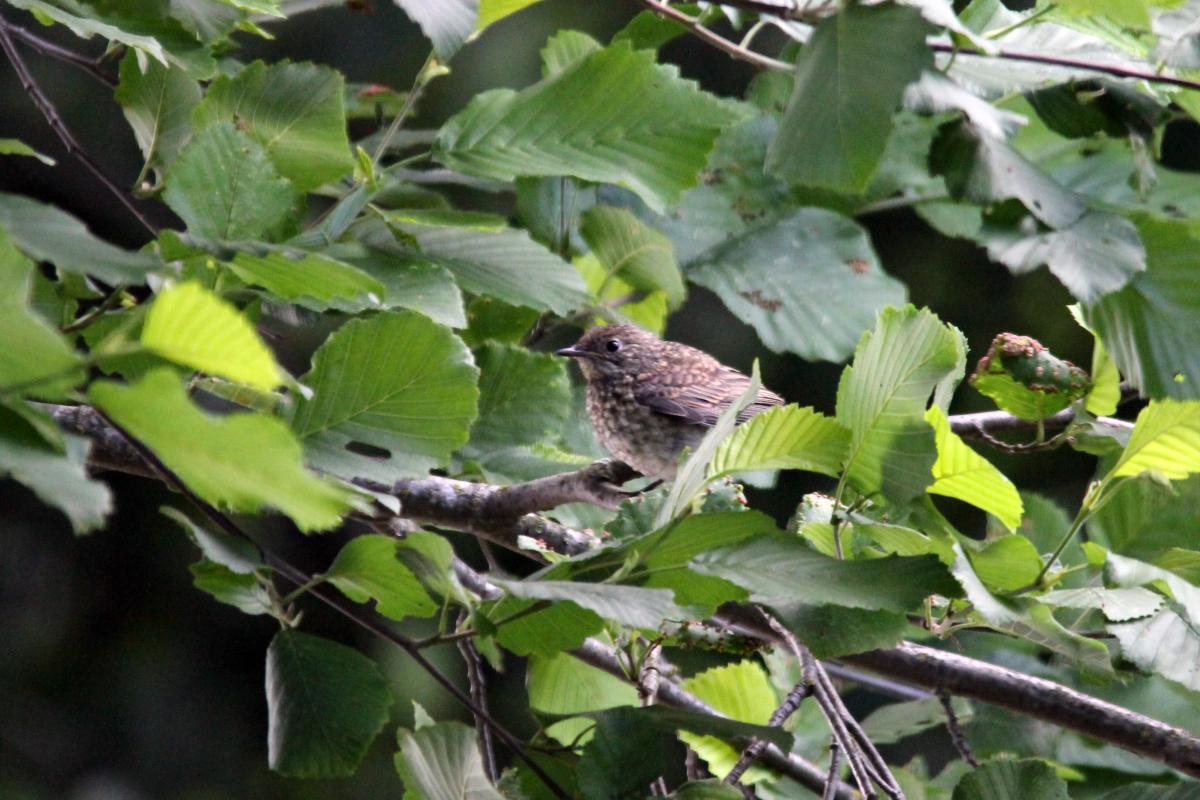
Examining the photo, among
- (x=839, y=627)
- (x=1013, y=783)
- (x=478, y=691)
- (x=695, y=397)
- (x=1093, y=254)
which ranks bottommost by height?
(x=695, y=397)

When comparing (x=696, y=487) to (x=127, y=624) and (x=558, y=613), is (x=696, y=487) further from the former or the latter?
(x=127, y=624)

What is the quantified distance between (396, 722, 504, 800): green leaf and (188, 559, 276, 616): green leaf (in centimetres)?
23

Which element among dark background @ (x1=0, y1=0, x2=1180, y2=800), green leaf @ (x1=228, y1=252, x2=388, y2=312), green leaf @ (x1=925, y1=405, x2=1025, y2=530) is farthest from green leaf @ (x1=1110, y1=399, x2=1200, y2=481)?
dark background @ (x1=0, y1=0, x2=1180, y2=800)

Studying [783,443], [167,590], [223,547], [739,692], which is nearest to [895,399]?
[783,443]

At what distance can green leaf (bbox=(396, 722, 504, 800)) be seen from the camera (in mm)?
1516

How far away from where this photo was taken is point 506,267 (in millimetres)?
2023

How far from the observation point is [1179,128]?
5352 mm

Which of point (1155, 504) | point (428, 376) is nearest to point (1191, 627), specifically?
point (1155, 504)

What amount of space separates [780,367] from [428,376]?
156 inches

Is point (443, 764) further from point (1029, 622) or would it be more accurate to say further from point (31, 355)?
point (31, 355)

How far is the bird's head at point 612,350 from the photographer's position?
382 cm

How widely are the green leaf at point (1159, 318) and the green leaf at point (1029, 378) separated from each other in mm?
71

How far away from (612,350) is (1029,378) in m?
2.10

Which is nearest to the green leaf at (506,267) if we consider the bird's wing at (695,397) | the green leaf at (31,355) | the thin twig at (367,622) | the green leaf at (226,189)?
the green leaf at (226,189)
